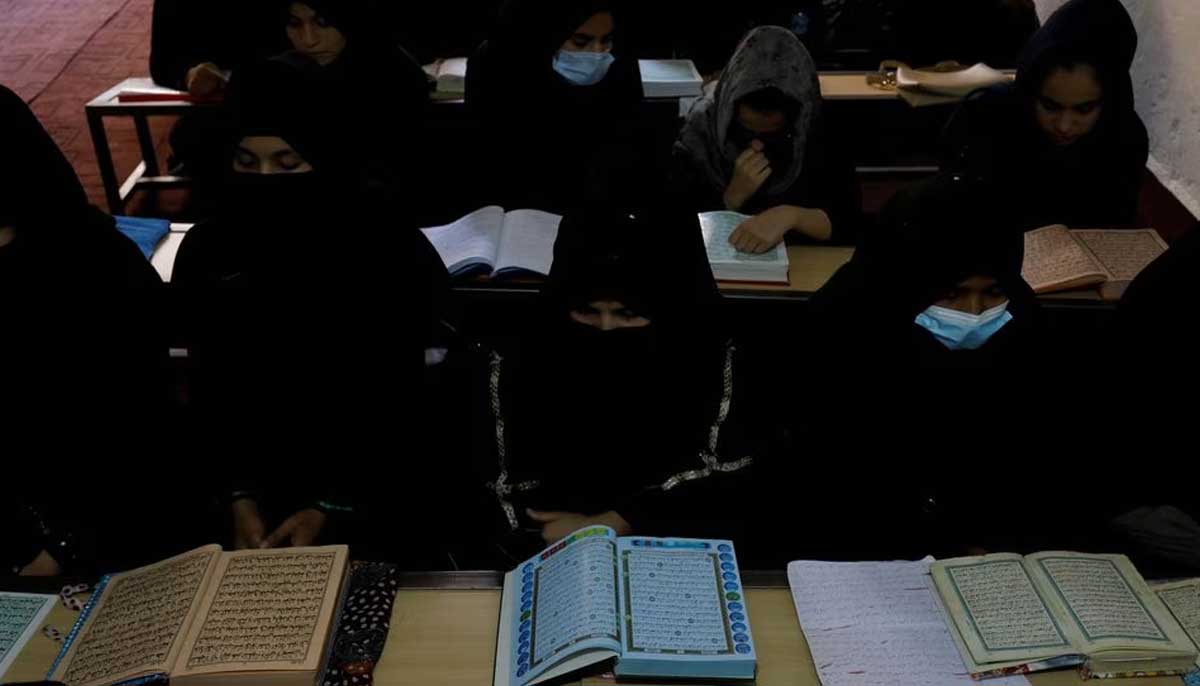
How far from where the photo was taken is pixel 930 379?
2.21 meters

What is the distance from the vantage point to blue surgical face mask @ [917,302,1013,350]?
2123mm

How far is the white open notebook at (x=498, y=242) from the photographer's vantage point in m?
2.67

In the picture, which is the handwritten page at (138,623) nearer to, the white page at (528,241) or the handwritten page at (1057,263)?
the white page at (528,241)

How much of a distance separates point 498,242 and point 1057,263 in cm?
164

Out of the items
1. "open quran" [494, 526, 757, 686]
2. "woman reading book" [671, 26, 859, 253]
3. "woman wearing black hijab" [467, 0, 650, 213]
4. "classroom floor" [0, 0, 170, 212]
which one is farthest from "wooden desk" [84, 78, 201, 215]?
"open quran" [494, 526, 757, 686]

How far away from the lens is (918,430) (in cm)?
229

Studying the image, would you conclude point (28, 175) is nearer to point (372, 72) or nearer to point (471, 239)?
point (471, 239)

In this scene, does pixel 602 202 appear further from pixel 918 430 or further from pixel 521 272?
pixel 918 430

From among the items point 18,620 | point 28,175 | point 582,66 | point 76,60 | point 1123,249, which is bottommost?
point 76,60

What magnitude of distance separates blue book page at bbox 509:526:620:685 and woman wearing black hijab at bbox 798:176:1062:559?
920 mm

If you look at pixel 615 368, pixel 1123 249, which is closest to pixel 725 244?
pixel 615 368

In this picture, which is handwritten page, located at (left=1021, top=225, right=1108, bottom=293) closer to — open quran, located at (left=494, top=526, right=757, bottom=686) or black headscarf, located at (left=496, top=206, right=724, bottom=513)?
black headscarf, located at (left=496, top=206, right=724, bottom=513)

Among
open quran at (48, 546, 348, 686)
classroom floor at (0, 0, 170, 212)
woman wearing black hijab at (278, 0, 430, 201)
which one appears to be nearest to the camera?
open quran at (48, 546, 348, 686)

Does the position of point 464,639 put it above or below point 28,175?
below
